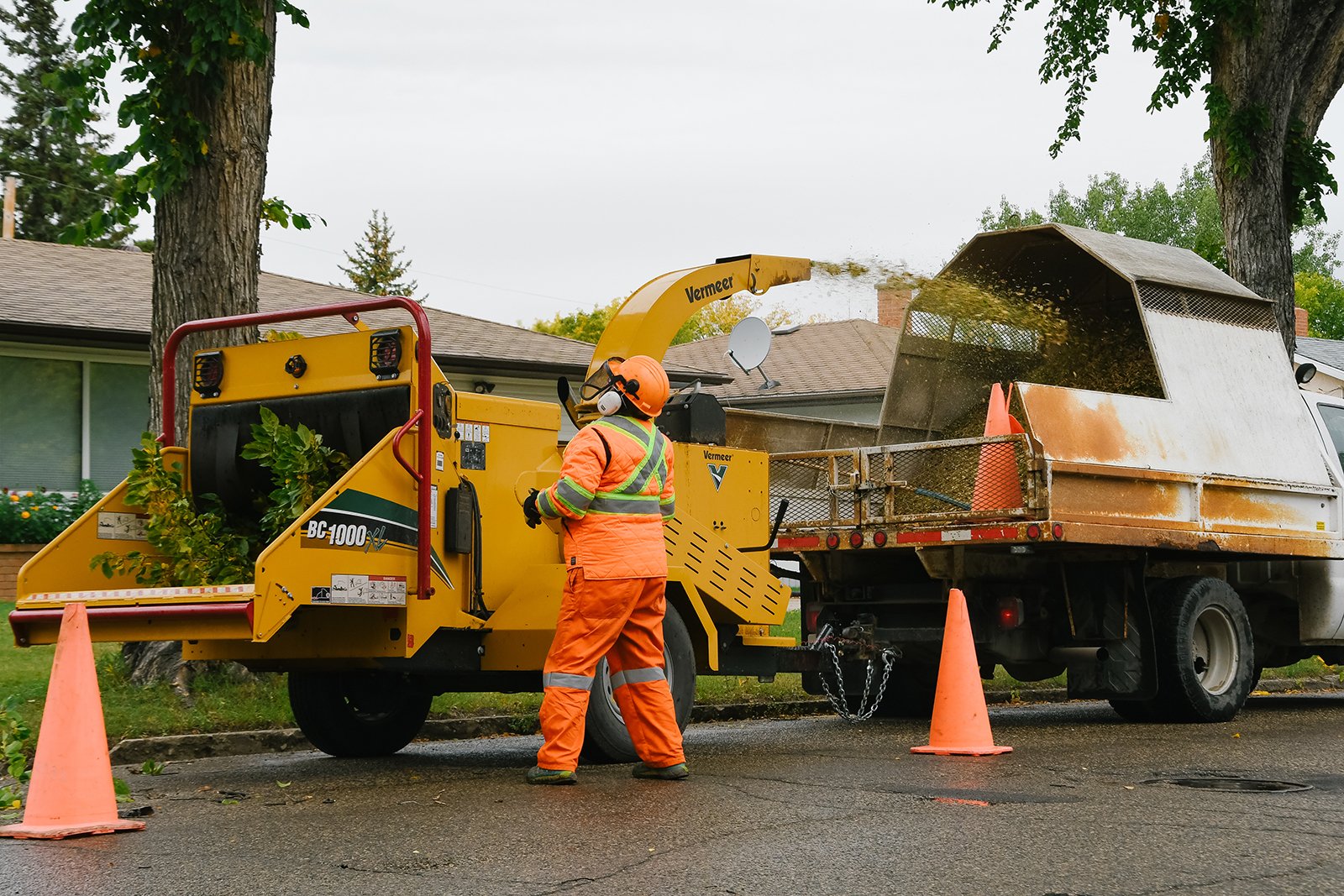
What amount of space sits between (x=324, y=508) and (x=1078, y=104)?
14376 mm

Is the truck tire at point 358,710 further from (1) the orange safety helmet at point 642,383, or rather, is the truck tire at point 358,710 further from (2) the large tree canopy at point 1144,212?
(2) the large tree canopy at point 1144,212

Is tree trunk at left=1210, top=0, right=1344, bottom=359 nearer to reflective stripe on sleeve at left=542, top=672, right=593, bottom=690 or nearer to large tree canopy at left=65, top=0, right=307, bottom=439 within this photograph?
large tree canopy at left=65, top=0, right=307, bottom=439

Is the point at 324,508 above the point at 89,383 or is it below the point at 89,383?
below

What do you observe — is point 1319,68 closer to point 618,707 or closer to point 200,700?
point 618,707

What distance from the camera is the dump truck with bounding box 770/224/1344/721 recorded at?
9883 millimetres

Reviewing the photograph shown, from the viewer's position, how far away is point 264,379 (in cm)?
824

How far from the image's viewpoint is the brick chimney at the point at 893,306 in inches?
497

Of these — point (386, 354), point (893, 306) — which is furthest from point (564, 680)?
point (893, 306)

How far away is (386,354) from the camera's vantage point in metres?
7.66

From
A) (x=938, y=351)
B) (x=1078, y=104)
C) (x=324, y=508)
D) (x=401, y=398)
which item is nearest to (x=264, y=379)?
(x=401, y=398)

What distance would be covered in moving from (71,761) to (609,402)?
2821 mm

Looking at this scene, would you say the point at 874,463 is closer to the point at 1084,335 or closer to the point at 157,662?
the point at 1084,335

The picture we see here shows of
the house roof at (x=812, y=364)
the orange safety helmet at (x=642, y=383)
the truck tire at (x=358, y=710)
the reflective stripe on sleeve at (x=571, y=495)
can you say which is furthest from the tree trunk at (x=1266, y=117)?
the house roof at (x=812, y=364)

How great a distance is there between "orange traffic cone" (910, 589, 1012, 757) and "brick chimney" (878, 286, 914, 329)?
4.34 metres
